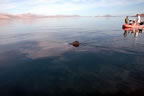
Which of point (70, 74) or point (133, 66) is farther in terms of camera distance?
point (133, 66)

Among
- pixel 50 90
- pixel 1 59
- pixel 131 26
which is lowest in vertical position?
pixel 50 90

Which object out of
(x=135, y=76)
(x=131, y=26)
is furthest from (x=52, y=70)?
(x=131, y=26)

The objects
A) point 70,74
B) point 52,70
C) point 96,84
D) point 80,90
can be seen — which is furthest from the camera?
point 52,70

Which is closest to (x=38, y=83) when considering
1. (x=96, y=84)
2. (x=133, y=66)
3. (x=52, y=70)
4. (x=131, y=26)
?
(x=52, y=70)

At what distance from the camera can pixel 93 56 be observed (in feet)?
45.7

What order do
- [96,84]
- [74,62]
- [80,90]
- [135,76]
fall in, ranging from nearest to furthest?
[80,90], [96,84], [135,76], [74,62]

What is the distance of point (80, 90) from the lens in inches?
308

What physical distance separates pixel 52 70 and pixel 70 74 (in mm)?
1818

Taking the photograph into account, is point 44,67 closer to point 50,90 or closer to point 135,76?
point 50,90

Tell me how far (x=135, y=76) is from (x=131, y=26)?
33.6 metres

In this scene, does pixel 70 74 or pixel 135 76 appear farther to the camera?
pixel 70 74

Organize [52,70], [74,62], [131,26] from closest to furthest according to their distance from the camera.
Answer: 1. [52,70]
2. [74,62]
3. [131,26]

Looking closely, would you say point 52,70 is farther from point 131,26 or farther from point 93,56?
point 131,26

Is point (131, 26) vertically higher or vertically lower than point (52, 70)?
higher
